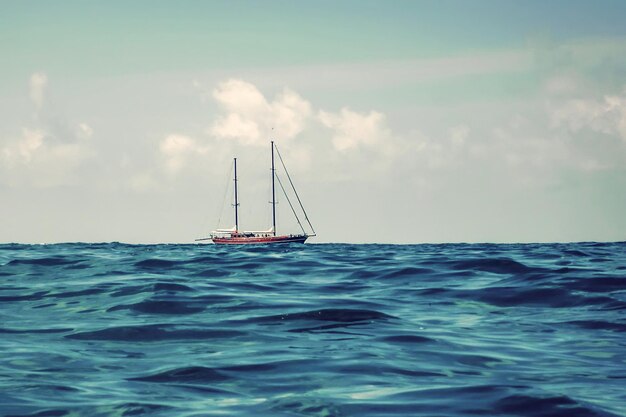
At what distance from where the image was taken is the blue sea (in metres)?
8.84

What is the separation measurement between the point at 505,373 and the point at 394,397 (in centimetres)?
203

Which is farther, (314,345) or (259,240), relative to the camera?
(259,240)

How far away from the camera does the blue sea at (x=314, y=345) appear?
8844 millimetres

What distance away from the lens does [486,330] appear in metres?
13.8

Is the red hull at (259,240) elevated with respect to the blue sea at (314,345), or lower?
elevated

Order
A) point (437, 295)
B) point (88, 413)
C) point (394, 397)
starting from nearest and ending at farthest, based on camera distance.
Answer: point (88, 413), point (394, 397), point (437, 295)

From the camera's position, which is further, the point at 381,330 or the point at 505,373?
the point at 381,330

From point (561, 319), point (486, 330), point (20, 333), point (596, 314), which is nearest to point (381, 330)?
point (486, 330)

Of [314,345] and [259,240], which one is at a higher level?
[259,240]

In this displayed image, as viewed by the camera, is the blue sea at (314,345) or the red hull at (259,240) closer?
the blue sea at (314,345)

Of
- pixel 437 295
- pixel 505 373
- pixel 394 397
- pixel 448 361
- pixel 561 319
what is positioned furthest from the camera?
pixel 437 295

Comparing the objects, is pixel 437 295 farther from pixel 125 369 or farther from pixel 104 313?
pixel 125 369

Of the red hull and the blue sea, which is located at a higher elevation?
the red hull

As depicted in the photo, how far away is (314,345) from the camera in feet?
40.4
